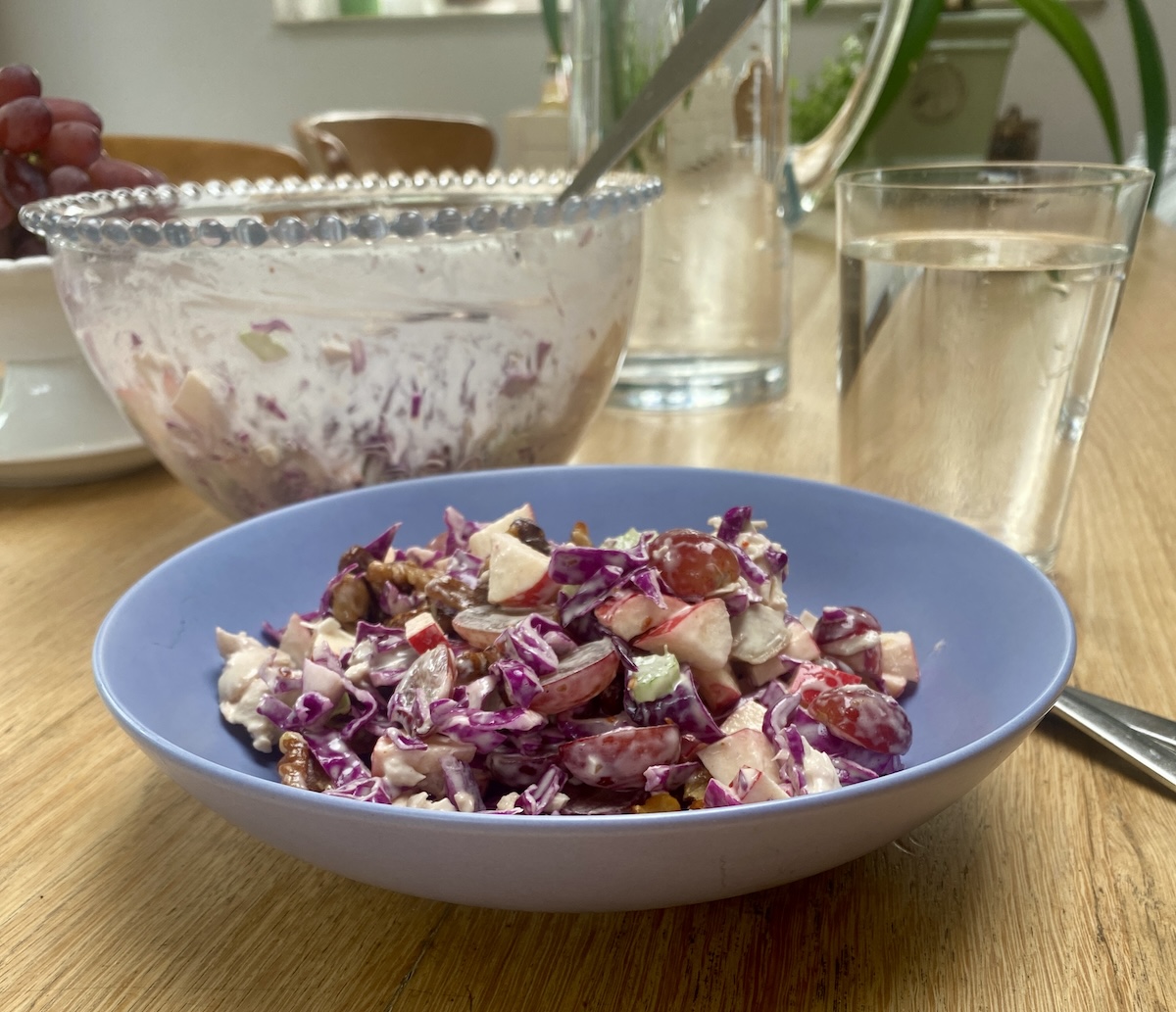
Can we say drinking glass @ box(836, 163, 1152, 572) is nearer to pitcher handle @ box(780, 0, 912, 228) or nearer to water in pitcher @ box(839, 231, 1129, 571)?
water in pitcher @ box(839, 231, 1129, 571)

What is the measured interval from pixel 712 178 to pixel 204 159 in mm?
1149

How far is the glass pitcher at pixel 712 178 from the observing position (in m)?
0.86

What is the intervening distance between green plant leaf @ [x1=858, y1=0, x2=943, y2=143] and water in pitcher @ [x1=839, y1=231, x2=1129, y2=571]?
0.96m

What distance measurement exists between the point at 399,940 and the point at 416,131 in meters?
2.30

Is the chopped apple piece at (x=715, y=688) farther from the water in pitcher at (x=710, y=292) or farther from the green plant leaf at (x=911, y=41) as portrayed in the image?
the green plant leaf at (x=911, y=41)

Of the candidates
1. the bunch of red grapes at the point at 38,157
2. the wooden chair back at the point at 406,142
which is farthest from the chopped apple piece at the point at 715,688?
the wooden chair back at the point at 406,142

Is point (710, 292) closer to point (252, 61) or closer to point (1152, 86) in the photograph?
point (1152, 86)

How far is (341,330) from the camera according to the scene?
0.64m

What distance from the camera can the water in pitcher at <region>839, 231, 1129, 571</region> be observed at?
1.93ft

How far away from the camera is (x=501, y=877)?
1.02 ft

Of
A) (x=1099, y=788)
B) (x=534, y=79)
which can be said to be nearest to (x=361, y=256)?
(x=1099, y=788)

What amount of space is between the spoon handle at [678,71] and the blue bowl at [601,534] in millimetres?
214

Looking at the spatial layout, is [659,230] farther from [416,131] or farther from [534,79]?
[534,79]

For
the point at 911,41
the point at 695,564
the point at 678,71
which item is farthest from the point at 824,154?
the point at 911,41
